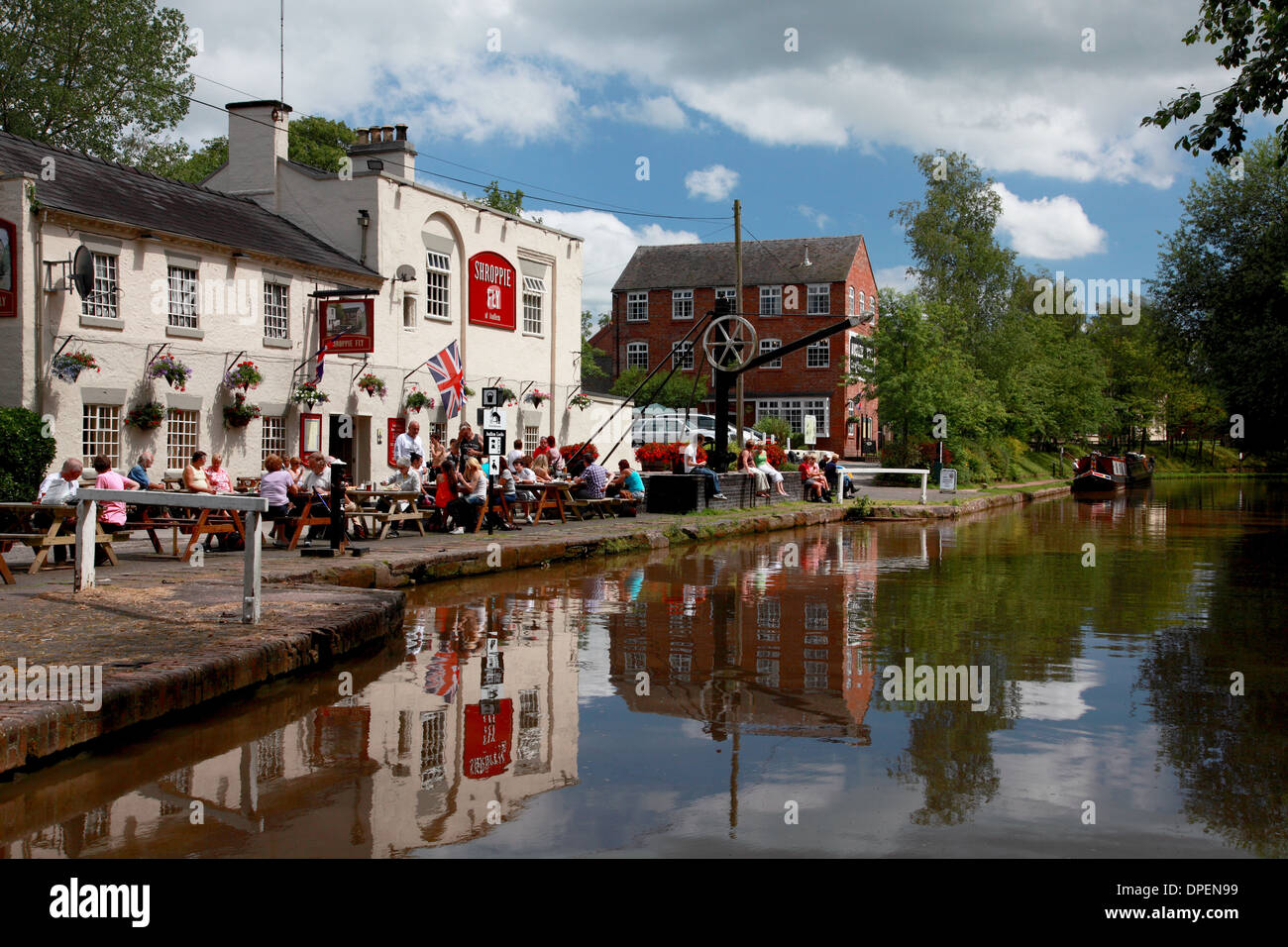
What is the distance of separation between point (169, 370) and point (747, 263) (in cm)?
4331

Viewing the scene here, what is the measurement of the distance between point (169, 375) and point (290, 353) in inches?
142

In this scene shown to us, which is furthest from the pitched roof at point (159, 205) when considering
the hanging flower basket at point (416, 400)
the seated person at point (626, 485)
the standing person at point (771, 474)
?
the standing person at point (771, 474)

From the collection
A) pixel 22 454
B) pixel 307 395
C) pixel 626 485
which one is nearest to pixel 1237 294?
pixel 626 485

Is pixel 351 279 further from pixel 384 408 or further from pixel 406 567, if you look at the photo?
pixel 406 567

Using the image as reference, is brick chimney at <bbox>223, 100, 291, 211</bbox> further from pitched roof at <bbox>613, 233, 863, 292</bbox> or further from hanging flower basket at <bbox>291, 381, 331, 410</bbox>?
pitched roof at <bbox>613, 233, 863, 292</bbox>

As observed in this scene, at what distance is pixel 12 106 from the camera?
3544 cm

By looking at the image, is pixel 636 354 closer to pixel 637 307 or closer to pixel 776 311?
pixel 637 307

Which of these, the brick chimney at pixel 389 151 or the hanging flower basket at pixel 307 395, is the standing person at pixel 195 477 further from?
the brick chimney at pixel 389 151

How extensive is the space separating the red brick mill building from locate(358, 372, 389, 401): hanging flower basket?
31.7 metres

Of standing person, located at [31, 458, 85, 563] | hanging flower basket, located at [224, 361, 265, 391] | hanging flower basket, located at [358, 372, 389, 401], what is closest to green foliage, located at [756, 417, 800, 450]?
hanging flower basket, located at [358, 372, 389, 401]

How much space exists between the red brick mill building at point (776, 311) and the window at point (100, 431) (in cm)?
3794

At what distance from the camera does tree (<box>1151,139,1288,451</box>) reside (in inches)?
1278

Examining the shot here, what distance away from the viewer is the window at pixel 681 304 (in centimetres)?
5969

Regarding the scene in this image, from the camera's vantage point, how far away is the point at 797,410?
187 feet
